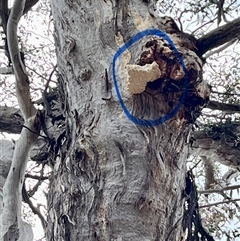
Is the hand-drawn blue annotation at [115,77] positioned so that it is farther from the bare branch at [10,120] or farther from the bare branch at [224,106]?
the bare branch at [10,120]

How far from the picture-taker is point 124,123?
46.3 inches

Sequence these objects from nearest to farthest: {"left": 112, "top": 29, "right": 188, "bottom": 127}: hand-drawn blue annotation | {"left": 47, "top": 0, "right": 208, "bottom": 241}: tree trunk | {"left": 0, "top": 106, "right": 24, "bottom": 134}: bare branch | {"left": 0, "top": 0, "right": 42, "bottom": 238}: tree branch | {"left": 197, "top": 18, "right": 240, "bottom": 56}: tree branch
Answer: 1. {"left": 47, "top": 0, "right": 208, "bottom": 241}: tree trunk
2. {"left": 112, "top": 29, "right": 188, "bottom": 127}: hand-drawn blue annotation
3. {"left": 197, "top": 18, "right": 240, "bottom": 56}: tree branch
4. {"left": 0, "top": 0, "right": 42, "bottom": 238}: tree branch
5. {"left": 0, "top": 106, "right": 24, "bottom": 134}: bare branch

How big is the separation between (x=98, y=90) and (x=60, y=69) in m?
0.20

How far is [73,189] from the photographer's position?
113cm

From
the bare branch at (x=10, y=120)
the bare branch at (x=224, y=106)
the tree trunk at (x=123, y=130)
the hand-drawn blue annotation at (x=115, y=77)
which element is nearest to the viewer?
the tree trunk at (x=123, y=130)

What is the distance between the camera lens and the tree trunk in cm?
108

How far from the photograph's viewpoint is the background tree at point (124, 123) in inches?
42.7

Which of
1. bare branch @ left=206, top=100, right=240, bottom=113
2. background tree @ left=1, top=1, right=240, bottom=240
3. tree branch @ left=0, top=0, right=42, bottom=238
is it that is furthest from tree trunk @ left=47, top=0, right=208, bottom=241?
bare branch @ left=206, top=100, right=240, bottom=113

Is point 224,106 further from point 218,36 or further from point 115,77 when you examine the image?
point 115,77

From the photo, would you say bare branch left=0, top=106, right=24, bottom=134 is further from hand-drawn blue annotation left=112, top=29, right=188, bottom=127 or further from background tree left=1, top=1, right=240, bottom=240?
hand-drawn blue annotation left=112, top=29, right=188, bottom=127

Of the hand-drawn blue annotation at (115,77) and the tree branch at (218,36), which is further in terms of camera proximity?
the tree branch at (218,36)

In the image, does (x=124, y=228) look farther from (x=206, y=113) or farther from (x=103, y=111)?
(x=206, y=113)

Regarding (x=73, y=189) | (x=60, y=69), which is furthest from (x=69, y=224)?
(x=60, y=69)

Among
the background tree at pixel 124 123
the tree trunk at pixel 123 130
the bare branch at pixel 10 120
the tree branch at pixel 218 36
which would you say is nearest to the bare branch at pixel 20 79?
the background tree at pixel 124 123
